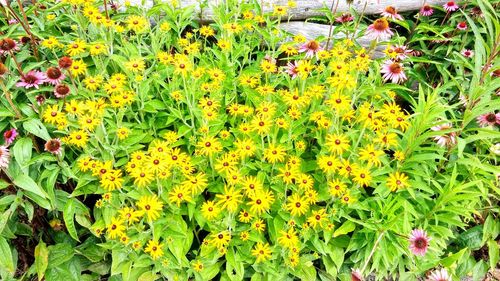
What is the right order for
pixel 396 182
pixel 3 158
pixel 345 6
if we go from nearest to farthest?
1. pixel 3 158
2. pixel 396 182
3. pixel 345 6

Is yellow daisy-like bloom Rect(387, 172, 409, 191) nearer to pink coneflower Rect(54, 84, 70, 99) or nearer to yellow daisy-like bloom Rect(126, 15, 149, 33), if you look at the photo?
yellow daisy-like bloom Rect(126, 15, 149, 33)

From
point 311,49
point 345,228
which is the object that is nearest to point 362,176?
point 345,228

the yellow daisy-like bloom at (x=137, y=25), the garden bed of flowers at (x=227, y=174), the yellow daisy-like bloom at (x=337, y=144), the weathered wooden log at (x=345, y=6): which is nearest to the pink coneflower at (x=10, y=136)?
the garden bed of flowers at (x=227, y=174)

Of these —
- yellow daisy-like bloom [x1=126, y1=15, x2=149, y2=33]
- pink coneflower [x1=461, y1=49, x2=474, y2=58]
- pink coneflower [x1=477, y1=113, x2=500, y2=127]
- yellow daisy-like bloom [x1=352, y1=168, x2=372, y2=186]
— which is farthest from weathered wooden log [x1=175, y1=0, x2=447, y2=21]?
Result: yellow daisy-like bloom [x1=352, y1=168, x2=372, y2=186]

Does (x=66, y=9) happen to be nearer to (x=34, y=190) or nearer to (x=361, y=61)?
(x=34, y=190)

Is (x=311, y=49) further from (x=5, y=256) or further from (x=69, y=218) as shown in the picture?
(x=5, y=256)

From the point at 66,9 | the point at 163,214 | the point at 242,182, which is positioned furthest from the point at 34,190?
the point at 66,9

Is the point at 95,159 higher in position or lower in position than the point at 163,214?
higher
